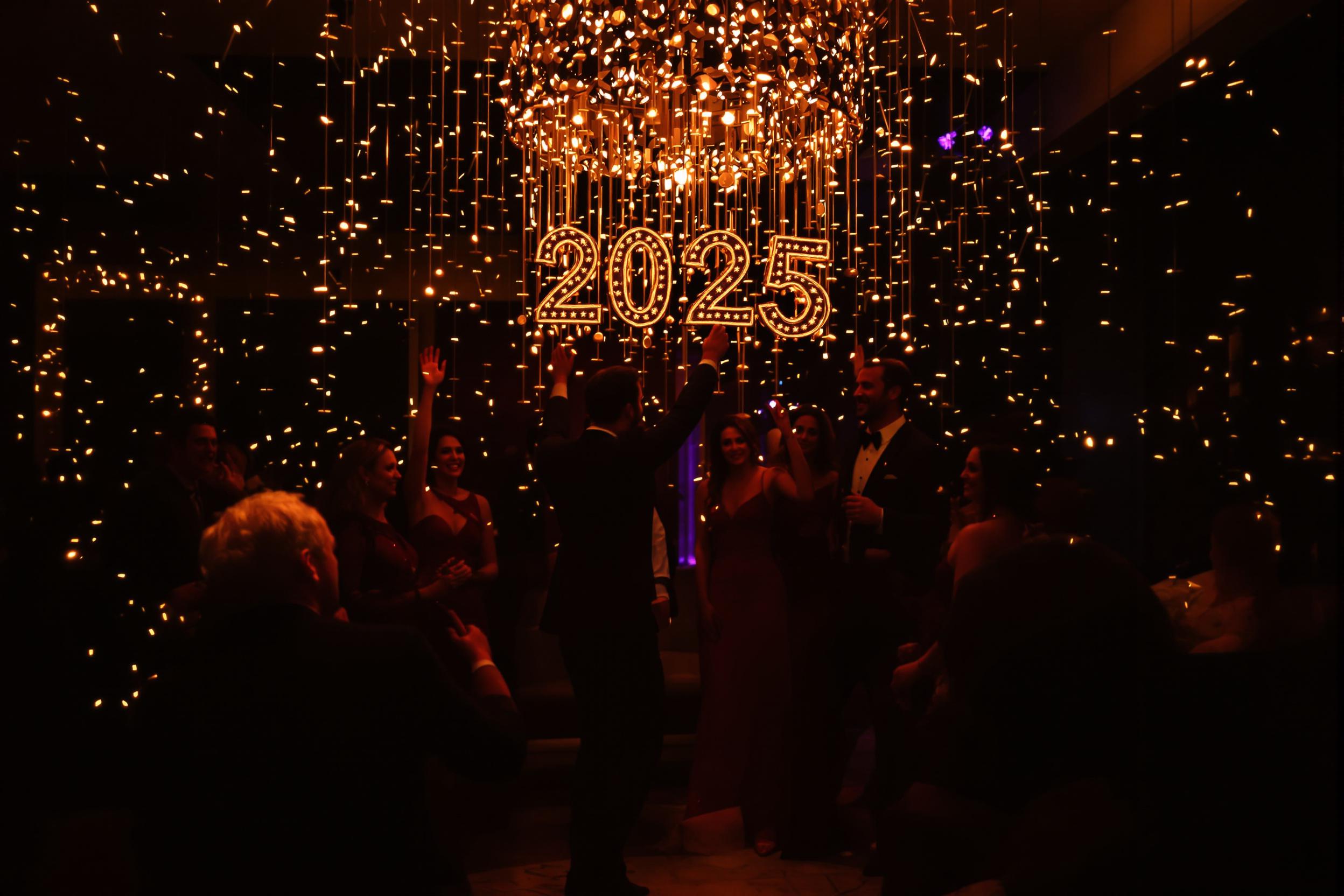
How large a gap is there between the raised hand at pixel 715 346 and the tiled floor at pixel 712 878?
1.53 meters

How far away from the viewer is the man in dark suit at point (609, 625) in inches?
113

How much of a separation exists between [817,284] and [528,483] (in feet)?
7.19

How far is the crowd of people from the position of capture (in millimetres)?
1267

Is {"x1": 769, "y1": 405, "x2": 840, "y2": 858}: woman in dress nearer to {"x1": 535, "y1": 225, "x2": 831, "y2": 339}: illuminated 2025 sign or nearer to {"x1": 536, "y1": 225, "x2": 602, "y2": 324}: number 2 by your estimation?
{"x1": 535, "y1": 225, "x2": 831, "y2": 339}: illuminated 2025 sign

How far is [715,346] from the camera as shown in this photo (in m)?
3.13

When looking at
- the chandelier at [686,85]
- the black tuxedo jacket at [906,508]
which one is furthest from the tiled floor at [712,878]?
the chandelier at [686,85]

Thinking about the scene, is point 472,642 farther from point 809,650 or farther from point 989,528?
point 809,650

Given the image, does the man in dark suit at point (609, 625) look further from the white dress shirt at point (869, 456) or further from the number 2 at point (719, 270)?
the white dress shirt at point (869, 456)

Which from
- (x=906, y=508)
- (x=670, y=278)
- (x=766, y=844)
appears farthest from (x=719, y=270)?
(x=766, y=844)

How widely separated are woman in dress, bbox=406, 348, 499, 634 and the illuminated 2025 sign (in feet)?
2.03

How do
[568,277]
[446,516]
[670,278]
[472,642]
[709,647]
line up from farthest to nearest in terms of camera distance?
[446,516] < [709,647] < [568,277] < [670,278] < [472,642]

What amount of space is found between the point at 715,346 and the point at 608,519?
0.62 meters

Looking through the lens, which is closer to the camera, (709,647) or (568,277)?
(568,277)

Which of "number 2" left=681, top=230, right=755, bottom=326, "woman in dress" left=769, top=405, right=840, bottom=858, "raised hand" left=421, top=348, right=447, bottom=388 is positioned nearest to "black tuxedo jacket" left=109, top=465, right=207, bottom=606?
"raised hand" left=421, top=348, right=447, bottom=388
